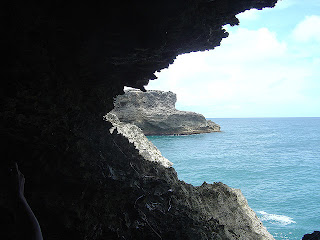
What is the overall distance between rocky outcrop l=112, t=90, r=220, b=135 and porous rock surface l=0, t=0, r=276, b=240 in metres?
57.6

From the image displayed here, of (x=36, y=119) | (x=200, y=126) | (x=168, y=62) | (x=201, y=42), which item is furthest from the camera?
(x=200, y=126)

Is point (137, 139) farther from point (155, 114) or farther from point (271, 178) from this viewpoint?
point (155, 114)

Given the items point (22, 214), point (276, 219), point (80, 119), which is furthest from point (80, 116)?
point (276, 219)

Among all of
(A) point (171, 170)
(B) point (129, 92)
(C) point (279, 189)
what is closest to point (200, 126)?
(B) point (129, 92)

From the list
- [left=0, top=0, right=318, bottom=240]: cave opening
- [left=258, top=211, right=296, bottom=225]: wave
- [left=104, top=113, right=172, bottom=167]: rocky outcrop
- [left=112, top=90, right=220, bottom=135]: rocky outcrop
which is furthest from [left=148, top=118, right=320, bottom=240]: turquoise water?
[left=112, top=90, right=220, bottom=135]: rocky outcrop

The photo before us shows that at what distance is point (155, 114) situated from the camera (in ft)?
227

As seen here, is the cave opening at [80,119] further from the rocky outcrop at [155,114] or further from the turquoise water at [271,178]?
the rocky outcrop at [155,114]

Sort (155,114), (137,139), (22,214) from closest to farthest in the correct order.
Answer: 1. (22,214)
2. (137,139)
3. (155,114)

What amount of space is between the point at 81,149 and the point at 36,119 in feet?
3.88

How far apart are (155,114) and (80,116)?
63.8 metres

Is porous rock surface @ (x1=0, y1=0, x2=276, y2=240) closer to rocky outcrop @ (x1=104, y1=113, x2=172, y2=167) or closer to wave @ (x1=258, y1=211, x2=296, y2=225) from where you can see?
rocky outcrop @ (x1=104, y1=113, x2=172, y2=167)

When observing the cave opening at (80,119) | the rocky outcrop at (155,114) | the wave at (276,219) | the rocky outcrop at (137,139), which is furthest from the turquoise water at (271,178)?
the rocky outcrop at (155,114)

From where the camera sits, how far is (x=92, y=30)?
5.17 m

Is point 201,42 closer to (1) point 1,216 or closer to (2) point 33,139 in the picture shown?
(2) point 33,139
